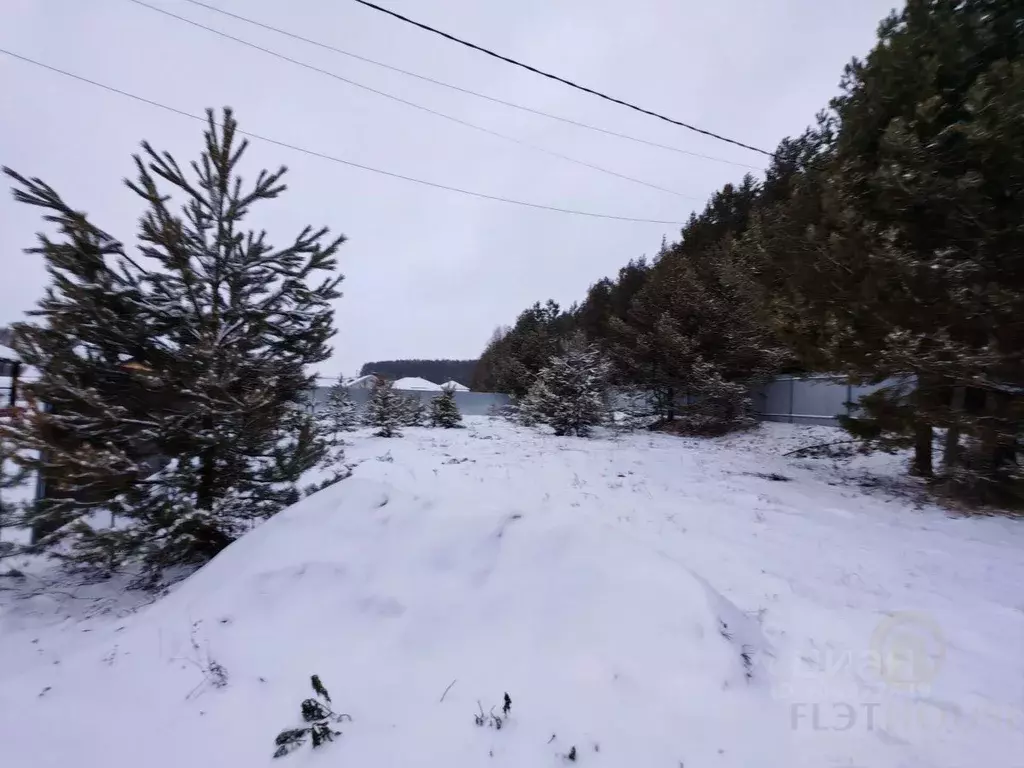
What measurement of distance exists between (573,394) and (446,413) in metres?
6.39

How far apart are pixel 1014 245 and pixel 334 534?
8.83 m

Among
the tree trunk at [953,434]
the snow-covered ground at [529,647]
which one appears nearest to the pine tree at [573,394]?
the tree trunk at [953,434]

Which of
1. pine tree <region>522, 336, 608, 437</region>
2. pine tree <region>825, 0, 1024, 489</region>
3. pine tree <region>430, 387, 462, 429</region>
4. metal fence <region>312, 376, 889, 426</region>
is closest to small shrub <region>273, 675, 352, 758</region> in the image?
pine tree <region>825, 0, 1024, 489</region>

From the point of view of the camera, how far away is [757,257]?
9.89 metres

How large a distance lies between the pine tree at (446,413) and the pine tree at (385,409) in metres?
2.24

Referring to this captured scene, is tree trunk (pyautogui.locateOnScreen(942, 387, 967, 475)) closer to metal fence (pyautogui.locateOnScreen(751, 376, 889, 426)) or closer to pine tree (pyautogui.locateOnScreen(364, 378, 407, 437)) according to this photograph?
metal fence (pyautogui.locateOnScreen(751, 376, 889, 426))

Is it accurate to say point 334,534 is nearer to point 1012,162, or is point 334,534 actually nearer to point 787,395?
point 1012,162

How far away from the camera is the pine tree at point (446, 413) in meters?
21.0

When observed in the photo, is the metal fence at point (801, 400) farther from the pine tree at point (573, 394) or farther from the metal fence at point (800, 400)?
the pine tree at point (573, 394)

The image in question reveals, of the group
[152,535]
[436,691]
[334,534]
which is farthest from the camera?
[152,535]

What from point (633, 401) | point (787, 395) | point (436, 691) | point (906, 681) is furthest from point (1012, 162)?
point (633, 401)

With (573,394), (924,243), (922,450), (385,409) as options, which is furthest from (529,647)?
(385,409)

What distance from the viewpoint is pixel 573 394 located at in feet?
54.6

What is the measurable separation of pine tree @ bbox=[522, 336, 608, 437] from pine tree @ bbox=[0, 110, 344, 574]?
1113 centimetres
